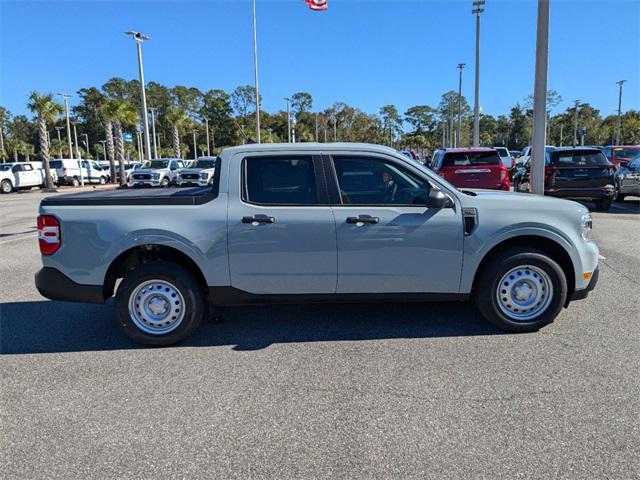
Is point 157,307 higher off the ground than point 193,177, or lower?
lower

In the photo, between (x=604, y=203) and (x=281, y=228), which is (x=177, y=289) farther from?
(x=604, y=203)

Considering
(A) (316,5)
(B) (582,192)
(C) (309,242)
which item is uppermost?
(A) (316,5)

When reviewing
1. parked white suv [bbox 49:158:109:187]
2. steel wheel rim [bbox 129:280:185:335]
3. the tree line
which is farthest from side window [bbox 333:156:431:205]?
the tree line

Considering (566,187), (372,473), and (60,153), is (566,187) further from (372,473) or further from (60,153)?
(60,153)

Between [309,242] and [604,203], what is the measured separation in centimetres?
1191

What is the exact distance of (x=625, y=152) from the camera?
22.0 metres

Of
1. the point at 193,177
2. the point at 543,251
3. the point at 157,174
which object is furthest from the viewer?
the point at 157,174

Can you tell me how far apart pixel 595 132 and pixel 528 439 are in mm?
87989

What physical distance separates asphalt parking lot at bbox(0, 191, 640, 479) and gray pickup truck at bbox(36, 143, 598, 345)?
0.40 metres

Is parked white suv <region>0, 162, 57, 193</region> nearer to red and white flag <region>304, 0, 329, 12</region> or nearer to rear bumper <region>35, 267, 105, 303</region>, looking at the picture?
red and white flag <region>304, 0, 329, 12</region>

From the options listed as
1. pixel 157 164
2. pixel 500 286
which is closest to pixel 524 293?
pixel 500 286

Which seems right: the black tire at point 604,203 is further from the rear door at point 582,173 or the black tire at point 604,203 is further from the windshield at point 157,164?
the windshield at point 157,164

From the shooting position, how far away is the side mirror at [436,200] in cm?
432

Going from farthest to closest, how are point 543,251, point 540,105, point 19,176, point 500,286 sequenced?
point 19,176
point 540,105
point 543,251
point 500,286
